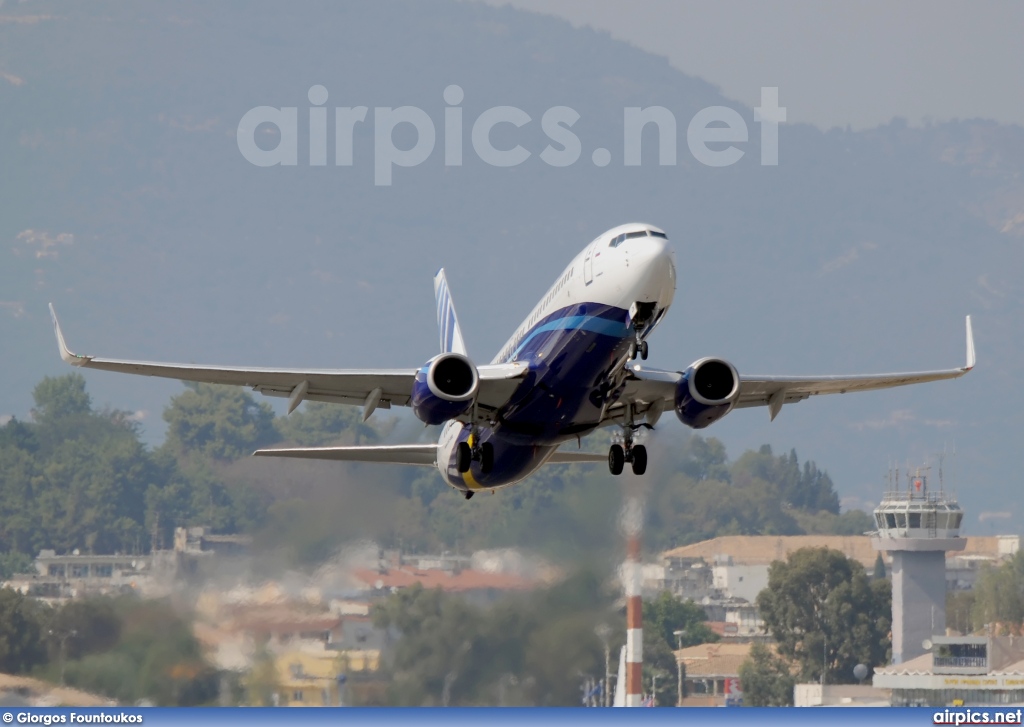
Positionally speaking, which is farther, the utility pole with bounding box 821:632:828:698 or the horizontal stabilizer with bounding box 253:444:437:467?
the utility pole with bounding box 821:632:828:698

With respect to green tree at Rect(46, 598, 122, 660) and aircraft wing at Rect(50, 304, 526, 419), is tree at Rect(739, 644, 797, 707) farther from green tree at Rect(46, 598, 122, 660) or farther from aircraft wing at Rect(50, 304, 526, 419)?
aircraft wing at Rect(50, 304, 526, 419)

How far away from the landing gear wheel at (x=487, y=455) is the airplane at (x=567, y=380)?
21 mm

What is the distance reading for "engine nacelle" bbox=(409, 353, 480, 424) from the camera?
116ft

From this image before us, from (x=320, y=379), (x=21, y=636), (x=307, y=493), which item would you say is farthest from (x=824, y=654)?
(x=320, y=379)

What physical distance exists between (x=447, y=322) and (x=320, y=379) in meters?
11.9

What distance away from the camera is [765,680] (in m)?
86.8

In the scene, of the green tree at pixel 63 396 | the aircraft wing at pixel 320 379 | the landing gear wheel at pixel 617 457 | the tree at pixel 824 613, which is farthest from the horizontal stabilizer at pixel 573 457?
the green tree at pixel 63 396

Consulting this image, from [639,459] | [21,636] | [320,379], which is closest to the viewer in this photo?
[320,379]

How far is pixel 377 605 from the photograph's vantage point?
64.2 meters

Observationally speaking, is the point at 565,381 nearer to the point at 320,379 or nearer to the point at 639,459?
the point at 639,459

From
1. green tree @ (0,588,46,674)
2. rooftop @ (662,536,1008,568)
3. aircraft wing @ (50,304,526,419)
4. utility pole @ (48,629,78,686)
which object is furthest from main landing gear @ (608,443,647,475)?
rooftop @ (662,536,1008,568)

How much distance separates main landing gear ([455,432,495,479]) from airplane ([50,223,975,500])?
0.12 ft

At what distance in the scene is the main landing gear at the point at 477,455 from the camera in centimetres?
3944

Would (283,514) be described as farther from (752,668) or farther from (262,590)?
(752,668)
